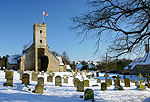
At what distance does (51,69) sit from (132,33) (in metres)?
31.2

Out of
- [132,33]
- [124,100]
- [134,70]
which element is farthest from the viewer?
[134,70]

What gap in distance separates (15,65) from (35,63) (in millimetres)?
5466

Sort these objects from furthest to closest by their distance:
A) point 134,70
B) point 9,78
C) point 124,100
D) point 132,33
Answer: point 134,70
point 9,78
point 124,100
point 132,33

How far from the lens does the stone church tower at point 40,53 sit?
3589 centimetres

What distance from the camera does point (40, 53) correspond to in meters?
37.8

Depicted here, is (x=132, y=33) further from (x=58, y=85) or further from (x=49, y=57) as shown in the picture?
(x=49, y=57)

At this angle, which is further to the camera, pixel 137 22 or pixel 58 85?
pixel 58 85

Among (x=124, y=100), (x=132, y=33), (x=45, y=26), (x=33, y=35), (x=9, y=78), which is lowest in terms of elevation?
(x=124, y=100)

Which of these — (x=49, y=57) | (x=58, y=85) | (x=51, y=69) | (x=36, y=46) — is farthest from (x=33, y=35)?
(x=58, y=85)

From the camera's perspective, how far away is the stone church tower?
3589 centimetres

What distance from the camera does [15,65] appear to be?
37.0 meters

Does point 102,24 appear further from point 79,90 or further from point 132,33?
point 79,90

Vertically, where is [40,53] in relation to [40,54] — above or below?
above

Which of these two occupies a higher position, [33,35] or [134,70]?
[33,35]
